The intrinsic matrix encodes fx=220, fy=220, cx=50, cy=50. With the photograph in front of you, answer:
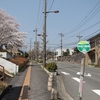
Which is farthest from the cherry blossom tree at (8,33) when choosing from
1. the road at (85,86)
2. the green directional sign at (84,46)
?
the green directional sign at (84,46)

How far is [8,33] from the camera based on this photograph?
36.0 metres

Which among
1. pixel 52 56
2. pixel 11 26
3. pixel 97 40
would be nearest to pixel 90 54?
pixel 97 40

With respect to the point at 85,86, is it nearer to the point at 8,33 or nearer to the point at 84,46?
the point at 84,46

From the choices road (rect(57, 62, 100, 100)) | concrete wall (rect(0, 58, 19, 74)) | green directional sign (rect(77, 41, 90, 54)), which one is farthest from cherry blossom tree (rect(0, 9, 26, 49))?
green directional sign (rect(77, 41, 90, 54))

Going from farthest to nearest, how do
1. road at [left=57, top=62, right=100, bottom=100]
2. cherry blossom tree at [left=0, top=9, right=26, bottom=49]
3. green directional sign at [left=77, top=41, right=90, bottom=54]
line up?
cherry blossom tree at [left=0, top=9, right=26, bottom=49] < road at [left=57, top=62, right=100, bottom=100] < green directional sign at [left=77, top=41, right=90, bottom=54]

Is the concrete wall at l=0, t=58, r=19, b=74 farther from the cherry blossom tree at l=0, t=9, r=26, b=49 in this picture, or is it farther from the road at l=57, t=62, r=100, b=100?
the cherry blossom tree at l=0, t=9, r=26, b=49

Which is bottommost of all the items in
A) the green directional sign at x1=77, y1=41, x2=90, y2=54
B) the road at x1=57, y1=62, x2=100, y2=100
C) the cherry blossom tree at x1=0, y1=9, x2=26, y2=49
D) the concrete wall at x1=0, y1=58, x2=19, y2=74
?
the road at x1=57, y1=62, x2=100, y2=100

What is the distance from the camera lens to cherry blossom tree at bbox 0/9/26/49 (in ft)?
116

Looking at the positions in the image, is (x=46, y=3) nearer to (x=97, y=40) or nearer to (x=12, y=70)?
(x=12, y=70)

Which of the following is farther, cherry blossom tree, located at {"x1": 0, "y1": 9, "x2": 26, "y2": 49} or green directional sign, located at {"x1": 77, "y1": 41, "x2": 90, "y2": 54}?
cherry blossom tree, located at {"x1": 0, "y1": 9, "x2": 26, "y2": 49}

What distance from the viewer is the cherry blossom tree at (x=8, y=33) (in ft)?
116

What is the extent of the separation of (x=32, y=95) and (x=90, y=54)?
51.2 meters

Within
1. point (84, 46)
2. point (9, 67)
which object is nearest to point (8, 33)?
point (9, 67)

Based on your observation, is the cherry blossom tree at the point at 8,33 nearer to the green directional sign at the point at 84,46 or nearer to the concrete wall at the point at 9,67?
the concrete wall at the point at 9,67
